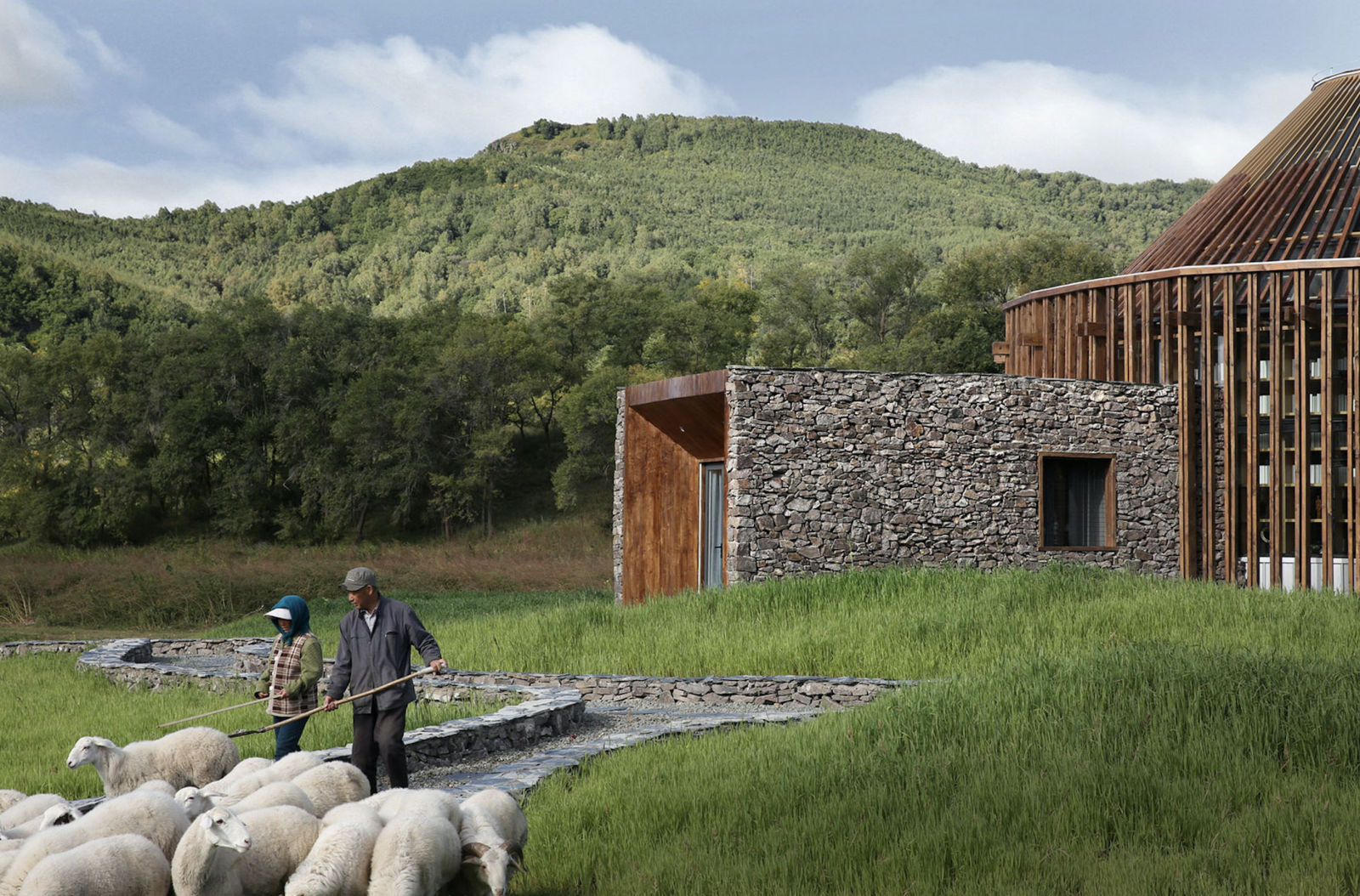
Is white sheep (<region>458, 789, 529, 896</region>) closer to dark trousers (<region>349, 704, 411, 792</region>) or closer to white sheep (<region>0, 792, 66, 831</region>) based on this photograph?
dark trousers (<region>349, 704, 411, 792</region>)

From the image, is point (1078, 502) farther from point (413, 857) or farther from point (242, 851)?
point (242, 851)

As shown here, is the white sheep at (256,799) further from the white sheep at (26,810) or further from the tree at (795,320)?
the tree at (795,320)

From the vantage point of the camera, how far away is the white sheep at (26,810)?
524 centimetres

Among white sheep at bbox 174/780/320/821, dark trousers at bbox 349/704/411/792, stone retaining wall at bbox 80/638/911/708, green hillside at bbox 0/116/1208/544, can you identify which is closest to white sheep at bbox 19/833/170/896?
white sheep at bbox 174/780/320/821

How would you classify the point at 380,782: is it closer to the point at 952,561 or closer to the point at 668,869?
the point at 668,869

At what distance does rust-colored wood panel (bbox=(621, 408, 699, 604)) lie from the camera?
57.3 ft

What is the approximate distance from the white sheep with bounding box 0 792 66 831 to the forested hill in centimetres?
5428

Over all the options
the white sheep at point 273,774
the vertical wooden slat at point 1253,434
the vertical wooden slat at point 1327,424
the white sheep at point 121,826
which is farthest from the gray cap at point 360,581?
the vertical wooden slat at point 1327,424

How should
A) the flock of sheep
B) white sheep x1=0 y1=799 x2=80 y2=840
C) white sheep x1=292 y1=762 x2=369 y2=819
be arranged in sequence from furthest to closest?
white sheep x1=292 y1=762 x2=369 y2=819
white sheep x1=0 y1=799 x2=80 y2=840
the flock of sheep

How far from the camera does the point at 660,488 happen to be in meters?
17.8

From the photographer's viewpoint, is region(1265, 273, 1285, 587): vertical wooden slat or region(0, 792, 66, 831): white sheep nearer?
region(0, 792, 66, 831): white sheep

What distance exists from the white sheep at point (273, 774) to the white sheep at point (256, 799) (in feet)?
0.90

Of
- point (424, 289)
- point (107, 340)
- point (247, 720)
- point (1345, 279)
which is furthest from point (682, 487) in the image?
point (424, 289)

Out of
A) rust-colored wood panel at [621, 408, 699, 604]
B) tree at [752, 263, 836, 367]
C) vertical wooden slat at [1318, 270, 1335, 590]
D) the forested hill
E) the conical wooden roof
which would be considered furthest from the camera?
the forested hill
